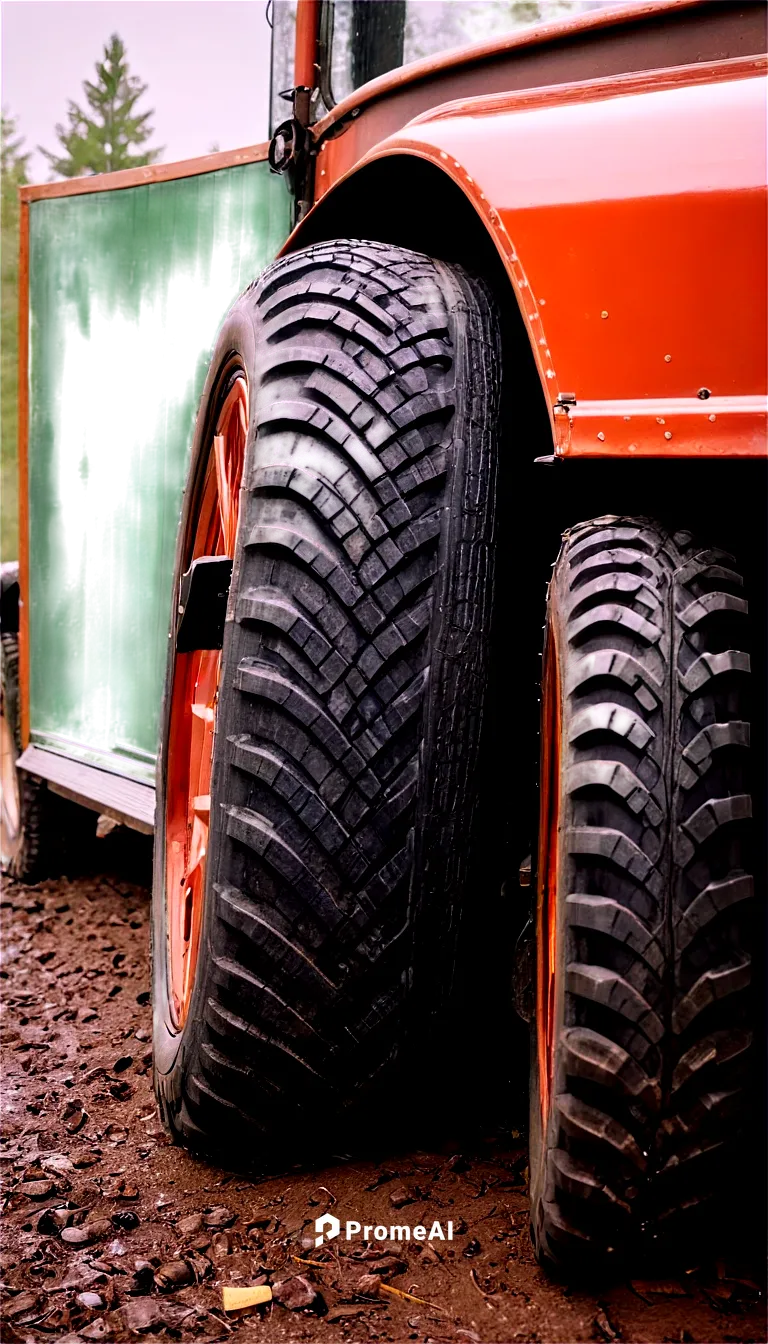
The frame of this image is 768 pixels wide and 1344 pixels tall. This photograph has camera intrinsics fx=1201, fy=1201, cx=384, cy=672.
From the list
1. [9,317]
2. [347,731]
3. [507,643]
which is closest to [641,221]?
[507,643]

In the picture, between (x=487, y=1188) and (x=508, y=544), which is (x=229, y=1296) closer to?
(x=487, y=1188)

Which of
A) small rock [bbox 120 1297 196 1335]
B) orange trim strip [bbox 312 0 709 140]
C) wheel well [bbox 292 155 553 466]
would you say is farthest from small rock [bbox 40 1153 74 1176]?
orange trim strip [bbox 312 0 709 140]

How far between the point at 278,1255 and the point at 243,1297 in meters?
0.07

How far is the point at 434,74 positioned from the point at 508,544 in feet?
2.52

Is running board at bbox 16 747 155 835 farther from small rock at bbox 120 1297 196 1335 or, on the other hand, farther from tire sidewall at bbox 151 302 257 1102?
small rock at bbox 120 1297 196 1335

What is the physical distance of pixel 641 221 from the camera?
119 cm

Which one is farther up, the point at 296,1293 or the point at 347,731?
the point at 347,731

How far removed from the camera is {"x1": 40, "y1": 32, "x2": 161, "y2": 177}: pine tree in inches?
195

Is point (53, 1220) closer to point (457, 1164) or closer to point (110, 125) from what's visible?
point (457, 1164)

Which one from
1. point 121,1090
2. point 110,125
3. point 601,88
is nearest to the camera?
point 601,88

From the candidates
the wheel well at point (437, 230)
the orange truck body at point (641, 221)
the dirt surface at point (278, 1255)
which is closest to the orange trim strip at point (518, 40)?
the orange truck body at point (641, 221)

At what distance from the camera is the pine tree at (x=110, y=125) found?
495cm

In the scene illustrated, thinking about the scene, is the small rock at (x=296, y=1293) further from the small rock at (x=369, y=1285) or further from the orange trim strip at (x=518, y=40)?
the orange trim strip at (x=518, y=40)

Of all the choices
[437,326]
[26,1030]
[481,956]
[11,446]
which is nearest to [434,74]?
[437,326]
